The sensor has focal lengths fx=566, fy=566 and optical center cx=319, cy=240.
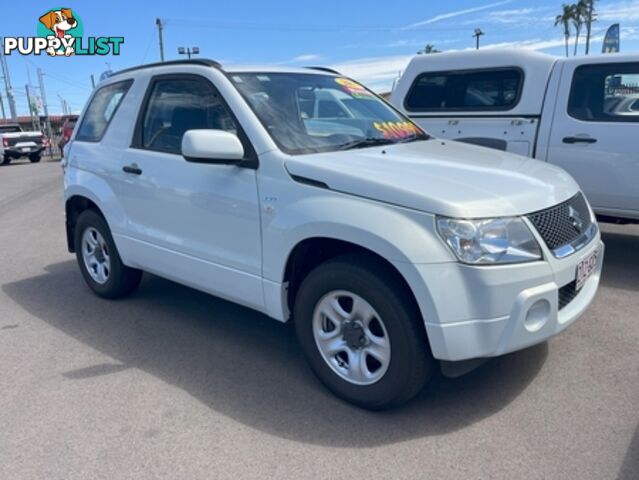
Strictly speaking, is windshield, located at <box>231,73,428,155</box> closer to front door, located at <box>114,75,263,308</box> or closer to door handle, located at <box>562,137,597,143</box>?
front door, located at <box>114,75,263,308</box>

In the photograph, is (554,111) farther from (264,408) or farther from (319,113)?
(264,408)

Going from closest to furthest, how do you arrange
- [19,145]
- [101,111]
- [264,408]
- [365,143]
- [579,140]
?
[264,408], [365,143], [101,111], [579,140], [19,145]

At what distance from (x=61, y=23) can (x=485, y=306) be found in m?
28.4

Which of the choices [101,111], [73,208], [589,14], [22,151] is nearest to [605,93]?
[101,111]

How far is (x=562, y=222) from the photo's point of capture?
3014 mm

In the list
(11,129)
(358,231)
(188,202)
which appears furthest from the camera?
(11,129)

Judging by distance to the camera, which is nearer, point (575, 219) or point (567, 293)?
point (567, 293)

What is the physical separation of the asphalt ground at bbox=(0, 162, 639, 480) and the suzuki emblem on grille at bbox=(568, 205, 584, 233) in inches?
35.4

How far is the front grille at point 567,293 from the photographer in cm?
295

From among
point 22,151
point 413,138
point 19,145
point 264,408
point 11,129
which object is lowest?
point 22,151

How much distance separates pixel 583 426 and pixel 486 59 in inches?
171

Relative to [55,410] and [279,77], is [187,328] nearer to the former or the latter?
[55,410]

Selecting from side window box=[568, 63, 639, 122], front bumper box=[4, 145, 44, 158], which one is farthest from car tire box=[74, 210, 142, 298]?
front bumper box=[4, 145, 44, 158]

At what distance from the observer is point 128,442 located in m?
2.87
